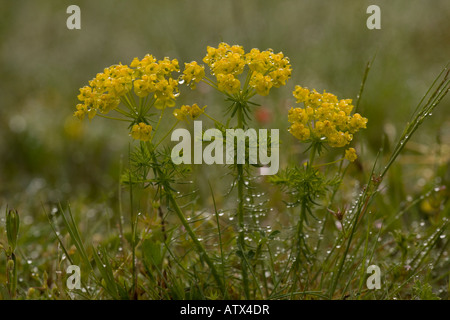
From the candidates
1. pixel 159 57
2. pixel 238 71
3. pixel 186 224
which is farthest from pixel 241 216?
pixel 159 57

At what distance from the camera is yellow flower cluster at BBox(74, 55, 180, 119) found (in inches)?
54.5

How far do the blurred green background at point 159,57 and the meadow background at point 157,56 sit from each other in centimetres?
1

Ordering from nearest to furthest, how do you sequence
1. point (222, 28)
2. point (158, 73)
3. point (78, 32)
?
1. point (158, 73)
2. point (222, 28)
3. point (78, 32)

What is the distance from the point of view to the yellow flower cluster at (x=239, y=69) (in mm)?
1388

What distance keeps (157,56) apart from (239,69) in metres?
3.95

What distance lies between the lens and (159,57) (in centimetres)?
518

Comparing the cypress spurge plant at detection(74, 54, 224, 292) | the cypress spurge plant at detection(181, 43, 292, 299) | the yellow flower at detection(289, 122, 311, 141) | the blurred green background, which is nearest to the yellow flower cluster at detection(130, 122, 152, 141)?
the cypress spurge plant at detection(74, 54, 224, 292)

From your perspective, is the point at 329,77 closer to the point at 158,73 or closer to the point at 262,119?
the point at 262,119

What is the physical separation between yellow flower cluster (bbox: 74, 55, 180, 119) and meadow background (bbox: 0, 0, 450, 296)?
0.39 metres

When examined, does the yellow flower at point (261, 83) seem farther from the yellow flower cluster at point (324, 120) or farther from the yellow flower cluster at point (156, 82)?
the yellow flower cluster at point (156, 82)
